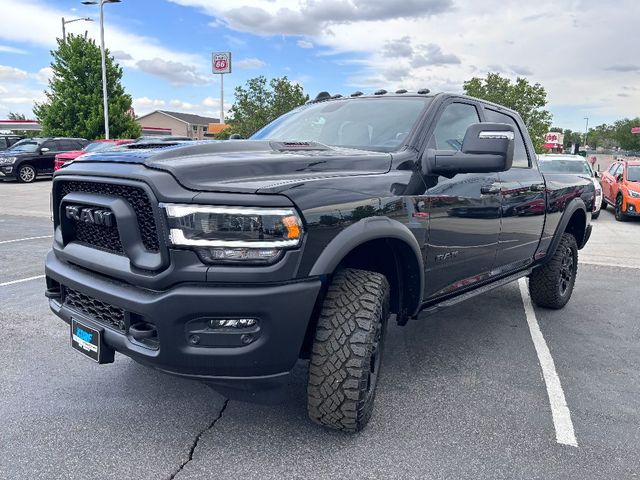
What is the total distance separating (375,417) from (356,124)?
1936 millimetres

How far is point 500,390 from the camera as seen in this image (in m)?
3.43

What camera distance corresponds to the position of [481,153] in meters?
3.06

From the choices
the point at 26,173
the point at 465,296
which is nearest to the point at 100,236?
the point at 465,296

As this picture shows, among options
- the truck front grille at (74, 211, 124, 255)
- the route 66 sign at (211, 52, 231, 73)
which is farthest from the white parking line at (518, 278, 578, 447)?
the route 66 sign at (211, 52, 231, 73)

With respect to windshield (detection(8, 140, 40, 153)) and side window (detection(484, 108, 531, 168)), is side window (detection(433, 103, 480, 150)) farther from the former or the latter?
windshield (detection(8, 140, 40, 153))

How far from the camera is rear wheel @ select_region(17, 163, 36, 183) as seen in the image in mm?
20125

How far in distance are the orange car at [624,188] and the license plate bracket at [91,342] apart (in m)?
13.3

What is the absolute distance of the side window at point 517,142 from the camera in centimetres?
451

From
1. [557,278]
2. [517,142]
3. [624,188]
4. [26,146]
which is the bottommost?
[557,278]

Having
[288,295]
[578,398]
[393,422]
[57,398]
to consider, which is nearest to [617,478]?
[578,398]

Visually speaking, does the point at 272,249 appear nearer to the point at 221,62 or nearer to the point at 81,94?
the point at 81,94

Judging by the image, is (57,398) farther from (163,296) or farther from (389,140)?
(389,140)

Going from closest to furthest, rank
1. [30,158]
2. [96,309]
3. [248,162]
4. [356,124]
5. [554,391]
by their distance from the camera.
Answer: [248,162]
[96,309]
[554,391]
[356,124]
[30,158]

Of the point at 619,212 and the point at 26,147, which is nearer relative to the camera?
the point at 619,212
